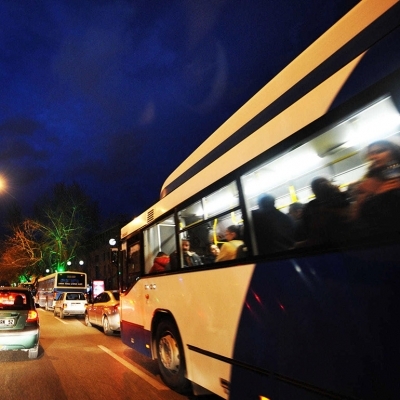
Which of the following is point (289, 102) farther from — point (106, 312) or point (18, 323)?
point (106, 312)

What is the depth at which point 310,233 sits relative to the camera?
2.74m

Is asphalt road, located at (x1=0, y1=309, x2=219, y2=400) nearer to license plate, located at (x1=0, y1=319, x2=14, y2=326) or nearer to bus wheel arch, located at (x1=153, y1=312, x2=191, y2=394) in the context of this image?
bus wheel arch, located at (x1=153, y1=312, x2=191, y2=394)

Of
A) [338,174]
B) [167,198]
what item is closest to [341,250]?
[338,174]

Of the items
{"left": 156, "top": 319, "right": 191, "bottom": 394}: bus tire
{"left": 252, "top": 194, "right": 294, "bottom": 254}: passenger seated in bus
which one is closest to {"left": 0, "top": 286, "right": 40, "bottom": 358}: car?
{"left": 156, "top": 319, "right": 191, "bottom": 394}: bus tire

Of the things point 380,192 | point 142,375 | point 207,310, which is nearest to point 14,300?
point 142,375

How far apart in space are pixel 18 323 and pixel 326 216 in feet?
22.9

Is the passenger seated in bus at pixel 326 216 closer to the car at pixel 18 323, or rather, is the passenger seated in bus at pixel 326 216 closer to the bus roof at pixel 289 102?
the bus roof at pixel 289 102

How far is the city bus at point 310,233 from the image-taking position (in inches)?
87.1

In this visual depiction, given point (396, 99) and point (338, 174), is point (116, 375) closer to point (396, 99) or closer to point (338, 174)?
point (338, 174)

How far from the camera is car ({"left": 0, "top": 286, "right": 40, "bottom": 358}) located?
22.5ft

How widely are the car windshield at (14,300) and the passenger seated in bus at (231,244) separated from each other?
18.4 feet

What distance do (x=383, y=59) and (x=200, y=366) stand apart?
372 cm

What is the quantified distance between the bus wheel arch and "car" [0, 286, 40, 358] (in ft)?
10.8

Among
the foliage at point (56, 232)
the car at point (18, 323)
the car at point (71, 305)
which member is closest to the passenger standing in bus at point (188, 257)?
the car at point (18, 323)
